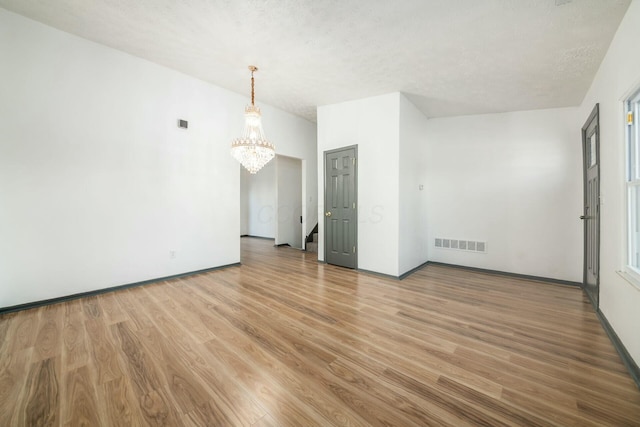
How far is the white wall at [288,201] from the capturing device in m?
7.08

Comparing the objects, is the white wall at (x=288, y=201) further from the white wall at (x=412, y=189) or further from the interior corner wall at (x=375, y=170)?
the white wall at (x=412, y=189)

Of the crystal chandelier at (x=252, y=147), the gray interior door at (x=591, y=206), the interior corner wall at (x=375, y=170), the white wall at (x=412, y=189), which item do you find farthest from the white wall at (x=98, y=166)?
the gray interior door at (x=591, y=206)

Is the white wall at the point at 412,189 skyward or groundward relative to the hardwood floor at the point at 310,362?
skyward

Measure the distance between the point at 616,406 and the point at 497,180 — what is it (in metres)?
3.86

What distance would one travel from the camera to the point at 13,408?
Result: 1.47m

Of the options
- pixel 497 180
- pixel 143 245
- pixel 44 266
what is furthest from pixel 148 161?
pixel 497 180

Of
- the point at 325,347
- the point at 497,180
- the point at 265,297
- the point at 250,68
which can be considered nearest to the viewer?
the point at 325,347

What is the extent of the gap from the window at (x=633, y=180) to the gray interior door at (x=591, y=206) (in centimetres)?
96

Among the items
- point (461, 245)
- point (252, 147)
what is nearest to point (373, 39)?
point (252, 147)

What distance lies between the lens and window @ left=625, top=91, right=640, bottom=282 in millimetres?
2027

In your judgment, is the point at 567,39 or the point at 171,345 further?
the point at 567,39

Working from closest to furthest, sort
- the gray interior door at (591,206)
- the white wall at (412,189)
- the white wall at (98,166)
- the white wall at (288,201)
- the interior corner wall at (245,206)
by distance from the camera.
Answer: the white wall at (98,166)
the gray interior door at (591,206)
the white wall at (412,189)
the white wall at (288,201)
the interior corner wall at (245,206)

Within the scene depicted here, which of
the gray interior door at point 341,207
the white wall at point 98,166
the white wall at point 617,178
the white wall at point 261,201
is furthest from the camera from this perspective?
the white wall at point 261,201

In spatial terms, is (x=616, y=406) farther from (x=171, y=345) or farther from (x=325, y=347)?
(x=171, y=345)
